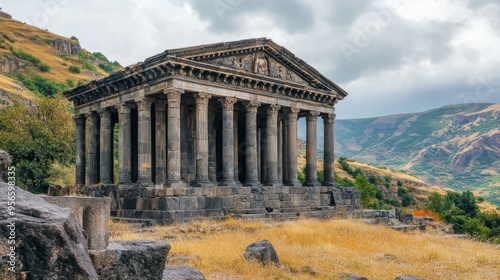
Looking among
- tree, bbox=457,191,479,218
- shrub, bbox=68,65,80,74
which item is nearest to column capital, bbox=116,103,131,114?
tree, bbox=457,191,479,218

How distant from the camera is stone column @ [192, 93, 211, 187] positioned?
23719 mm

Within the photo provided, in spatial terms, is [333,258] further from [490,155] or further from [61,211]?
[490,155]

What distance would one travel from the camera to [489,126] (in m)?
163

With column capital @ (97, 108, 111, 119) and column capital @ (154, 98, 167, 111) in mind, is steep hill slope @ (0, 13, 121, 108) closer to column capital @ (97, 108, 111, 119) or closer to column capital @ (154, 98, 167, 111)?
column capital @ (97, 108, 111, 119)

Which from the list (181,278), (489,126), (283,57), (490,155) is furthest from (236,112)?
(489,126)

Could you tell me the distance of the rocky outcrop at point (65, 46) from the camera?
110 m

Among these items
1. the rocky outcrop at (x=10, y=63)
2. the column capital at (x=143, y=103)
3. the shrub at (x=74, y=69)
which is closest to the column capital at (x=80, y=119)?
the column capital at (x=143, y=103)

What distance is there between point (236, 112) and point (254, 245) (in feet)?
58.2

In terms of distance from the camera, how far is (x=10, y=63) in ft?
284

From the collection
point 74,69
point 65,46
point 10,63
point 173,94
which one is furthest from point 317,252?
point 65,46

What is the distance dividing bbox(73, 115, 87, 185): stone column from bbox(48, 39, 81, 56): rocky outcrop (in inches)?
3411

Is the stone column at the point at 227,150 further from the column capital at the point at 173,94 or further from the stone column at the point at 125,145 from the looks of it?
the stone column at the point at 125,145

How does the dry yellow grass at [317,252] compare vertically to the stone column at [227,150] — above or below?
below

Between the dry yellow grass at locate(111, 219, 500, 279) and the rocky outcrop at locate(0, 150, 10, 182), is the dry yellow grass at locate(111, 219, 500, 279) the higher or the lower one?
the lower one
